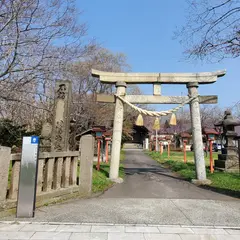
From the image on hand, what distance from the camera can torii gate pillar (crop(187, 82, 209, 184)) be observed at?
10180 millimetres

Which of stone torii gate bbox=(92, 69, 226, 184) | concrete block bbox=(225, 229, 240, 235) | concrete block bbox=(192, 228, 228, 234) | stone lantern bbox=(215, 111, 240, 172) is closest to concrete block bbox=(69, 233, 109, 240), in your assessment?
concrete block bbox=(192, 228, 228, 234)

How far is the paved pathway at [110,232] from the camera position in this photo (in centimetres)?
412

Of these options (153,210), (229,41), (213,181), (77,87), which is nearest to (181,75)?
(229,41)

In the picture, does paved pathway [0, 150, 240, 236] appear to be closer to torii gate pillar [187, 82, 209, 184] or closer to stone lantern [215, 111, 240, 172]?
torii gate pillar [187, 82, 209, 184]

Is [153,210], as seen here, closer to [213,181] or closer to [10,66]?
[213,181]

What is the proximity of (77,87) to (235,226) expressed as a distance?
20614 mm

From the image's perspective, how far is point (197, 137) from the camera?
10.3m

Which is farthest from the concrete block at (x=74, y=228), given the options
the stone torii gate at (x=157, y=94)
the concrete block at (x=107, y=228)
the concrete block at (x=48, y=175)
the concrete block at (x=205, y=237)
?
the stone torii gate at (x=157, y=94)

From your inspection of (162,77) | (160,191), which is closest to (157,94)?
(162,77)

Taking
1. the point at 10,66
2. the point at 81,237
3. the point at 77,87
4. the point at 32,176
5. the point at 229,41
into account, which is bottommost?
the point at 81,237

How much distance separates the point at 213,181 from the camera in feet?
34.0

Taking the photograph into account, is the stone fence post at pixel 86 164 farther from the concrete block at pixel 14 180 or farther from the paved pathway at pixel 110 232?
the paved pathway at pixel 110 232

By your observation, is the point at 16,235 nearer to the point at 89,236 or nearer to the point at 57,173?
the point at 89,236

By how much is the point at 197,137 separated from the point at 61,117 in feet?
18.3
